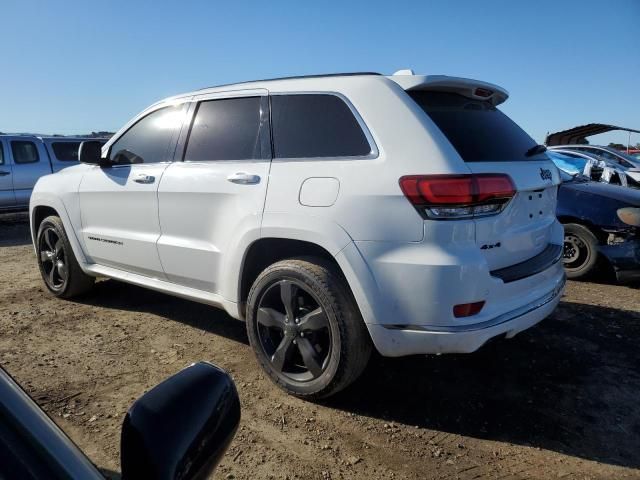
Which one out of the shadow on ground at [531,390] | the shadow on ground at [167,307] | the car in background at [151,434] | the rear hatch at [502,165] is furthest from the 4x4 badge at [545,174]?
the car in background at [151,434]

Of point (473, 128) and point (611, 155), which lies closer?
point (473, 128)

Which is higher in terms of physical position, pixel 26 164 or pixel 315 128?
pixel 315 128

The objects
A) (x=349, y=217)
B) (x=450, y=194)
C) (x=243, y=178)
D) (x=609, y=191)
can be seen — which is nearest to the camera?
(x=450, y=194)

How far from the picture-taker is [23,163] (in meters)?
11.1

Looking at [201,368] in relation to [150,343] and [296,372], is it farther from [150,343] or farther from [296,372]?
[150,343]

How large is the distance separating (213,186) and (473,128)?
5.52 feet

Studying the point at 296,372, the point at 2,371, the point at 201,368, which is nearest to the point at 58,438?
the point at 2,371

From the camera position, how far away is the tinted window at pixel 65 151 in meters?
11.8

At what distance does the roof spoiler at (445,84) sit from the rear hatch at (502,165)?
0.06 ft

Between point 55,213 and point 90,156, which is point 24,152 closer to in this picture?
point 55,213

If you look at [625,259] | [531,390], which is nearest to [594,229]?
[625,259]

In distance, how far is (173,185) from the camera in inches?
146

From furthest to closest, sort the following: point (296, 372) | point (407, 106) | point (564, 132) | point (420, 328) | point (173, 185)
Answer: point (564, 132), point (173, 185), point (296, 372), point (407, 106), point (420, 328)

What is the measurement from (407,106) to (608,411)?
211cm
